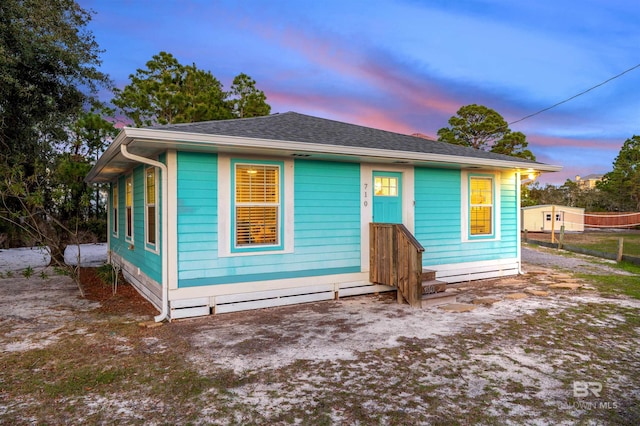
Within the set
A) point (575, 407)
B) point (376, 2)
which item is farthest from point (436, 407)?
point (376, 2)

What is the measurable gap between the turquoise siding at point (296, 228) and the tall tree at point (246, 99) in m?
16.1

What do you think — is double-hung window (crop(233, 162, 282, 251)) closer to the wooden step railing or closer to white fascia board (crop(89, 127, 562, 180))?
white fascia board (crop(89, 127, 562, 180))

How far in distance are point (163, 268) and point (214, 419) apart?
2933 mm

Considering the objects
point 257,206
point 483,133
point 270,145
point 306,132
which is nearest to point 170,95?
point 306,132

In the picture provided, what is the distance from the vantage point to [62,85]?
9148 millimetres

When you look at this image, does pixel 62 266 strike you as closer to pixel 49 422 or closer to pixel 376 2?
pixel 49 422

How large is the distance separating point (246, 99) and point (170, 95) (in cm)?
465

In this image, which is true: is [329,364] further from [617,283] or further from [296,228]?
[617,283]

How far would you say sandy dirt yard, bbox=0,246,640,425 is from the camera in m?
2.63

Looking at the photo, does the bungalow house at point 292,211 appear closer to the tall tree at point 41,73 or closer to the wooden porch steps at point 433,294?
the wooden porch steps at point 433,294

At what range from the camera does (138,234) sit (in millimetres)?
6816

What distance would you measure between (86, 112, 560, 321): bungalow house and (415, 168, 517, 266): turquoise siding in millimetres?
23

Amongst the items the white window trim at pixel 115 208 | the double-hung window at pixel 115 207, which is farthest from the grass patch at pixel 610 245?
the double-hung window at pixel 115 207

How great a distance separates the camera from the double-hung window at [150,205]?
5785mm
